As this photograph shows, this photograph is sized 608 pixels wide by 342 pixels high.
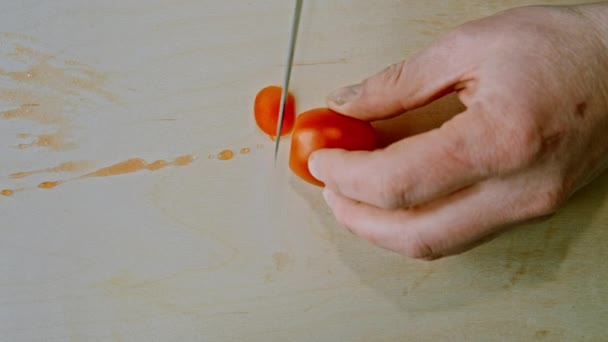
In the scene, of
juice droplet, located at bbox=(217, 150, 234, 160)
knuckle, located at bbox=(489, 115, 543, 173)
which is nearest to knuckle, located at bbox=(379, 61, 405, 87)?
knuckle, located at bbox=(489, 115, 543, 173)

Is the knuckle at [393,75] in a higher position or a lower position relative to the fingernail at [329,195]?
higher

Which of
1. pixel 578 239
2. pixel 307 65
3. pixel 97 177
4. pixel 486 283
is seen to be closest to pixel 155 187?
pixel 97 177

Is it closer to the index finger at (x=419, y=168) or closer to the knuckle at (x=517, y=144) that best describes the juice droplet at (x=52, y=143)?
the index finger at (x=419, y=168)

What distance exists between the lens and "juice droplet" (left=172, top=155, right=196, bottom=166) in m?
1.28

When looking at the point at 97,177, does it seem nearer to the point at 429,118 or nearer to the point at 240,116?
the point at 240,116

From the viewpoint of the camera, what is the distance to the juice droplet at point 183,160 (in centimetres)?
128

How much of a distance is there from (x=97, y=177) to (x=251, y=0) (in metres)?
0.51

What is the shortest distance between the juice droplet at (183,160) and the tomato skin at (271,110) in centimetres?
16

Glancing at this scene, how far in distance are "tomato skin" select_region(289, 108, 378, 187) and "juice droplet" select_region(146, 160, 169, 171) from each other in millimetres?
295

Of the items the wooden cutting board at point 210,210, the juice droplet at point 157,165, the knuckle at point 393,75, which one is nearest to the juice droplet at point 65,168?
the wooden cutting board at point 210,210

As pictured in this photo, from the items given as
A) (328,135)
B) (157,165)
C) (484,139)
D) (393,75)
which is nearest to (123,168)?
(157,165)

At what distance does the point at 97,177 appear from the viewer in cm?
129

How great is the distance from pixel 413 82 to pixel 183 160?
0.52 m

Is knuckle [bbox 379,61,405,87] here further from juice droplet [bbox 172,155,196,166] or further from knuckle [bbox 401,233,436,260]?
juice droplet [bbox 172,155,196,166]
